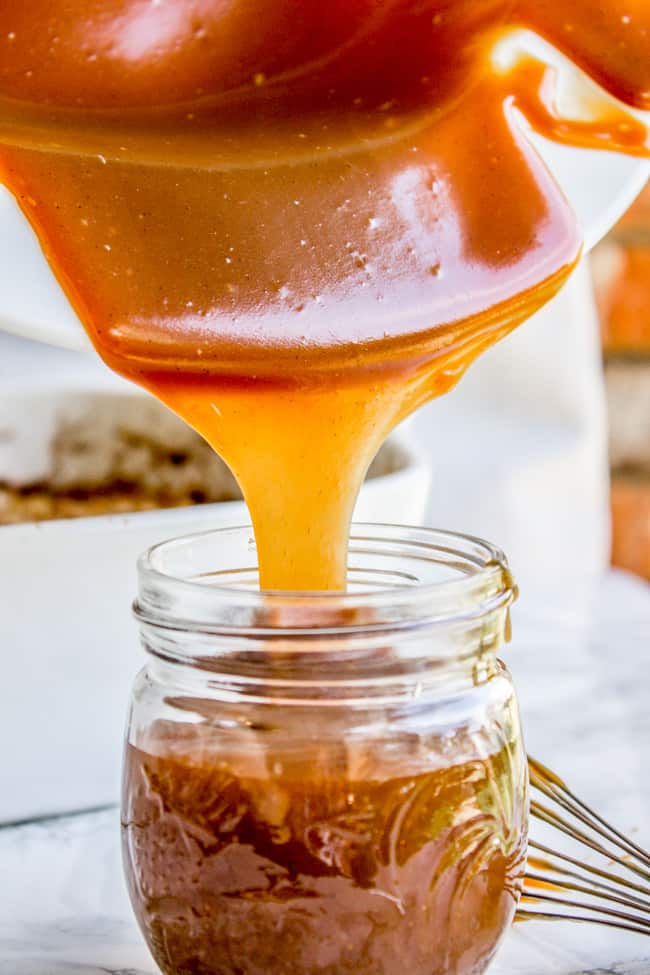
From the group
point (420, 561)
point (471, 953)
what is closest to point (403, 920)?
point (471, 953)

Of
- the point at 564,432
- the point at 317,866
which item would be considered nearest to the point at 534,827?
the point at 317,866

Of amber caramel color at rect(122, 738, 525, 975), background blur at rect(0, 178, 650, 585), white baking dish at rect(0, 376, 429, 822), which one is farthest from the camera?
background blur at rect(0, 178, 650, 585)

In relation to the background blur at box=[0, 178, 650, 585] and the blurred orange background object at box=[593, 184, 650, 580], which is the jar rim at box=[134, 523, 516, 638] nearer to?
the background blur at box=[0, 178, 650, 585]

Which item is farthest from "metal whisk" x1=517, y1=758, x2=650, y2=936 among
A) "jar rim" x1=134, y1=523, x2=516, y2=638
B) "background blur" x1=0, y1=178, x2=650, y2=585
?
"background blur" x1=0, y1=178, x2=650, y2=585

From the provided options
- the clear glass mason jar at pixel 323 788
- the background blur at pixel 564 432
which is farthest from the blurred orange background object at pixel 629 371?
the clear glass mason jar at pixel 323 788

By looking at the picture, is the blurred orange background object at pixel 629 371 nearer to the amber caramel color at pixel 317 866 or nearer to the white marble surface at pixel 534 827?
the white marble surface at pixel 534 827

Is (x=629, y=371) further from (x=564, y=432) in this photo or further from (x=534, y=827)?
(x=534, y=827)
